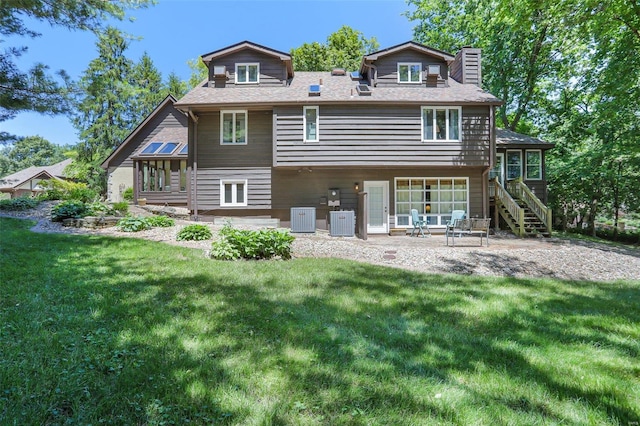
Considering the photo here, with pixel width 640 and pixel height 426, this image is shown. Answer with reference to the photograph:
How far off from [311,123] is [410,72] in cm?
547

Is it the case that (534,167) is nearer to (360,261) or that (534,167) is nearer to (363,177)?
(363,177)

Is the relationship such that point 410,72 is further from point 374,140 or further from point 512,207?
point 512,207

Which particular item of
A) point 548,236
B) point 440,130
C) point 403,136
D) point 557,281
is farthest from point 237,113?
point 548,236

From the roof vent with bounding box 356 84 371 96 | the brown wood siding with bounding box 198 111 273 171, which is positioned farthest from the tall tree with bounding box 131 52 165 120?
the roof vent with bounding box 356 84 371 96

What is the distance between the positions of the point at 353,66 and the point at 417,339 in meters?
28.7

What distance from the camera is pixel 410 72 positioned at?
14664 mm

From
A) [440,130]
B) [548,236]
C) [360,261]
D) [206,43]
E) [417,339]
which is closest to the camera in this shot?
[417,339]

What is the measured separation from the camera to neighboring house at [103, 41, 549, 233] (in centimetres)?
1311

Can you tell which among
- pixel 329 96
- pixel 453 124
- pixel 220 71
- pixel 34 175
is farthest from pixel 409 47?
pixel 34 175

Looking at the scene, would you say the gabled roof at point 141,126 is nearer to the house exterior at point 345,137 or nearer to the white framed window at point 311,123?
the house exterior at point 345,137

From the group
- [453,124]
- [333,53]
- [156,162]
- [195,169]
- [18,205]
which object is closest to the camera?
[18,205]

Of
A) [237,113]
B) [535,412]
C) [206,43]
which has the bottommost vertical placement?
[535,412]

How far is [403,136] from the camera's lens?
13.3 metres

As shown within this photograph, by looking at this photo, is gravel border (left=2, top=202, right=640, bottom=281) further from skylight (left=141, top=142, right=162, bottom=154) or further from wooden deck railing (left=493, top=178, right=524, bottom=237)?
skylight (left=141, top=142, right=162, bottom=154)
